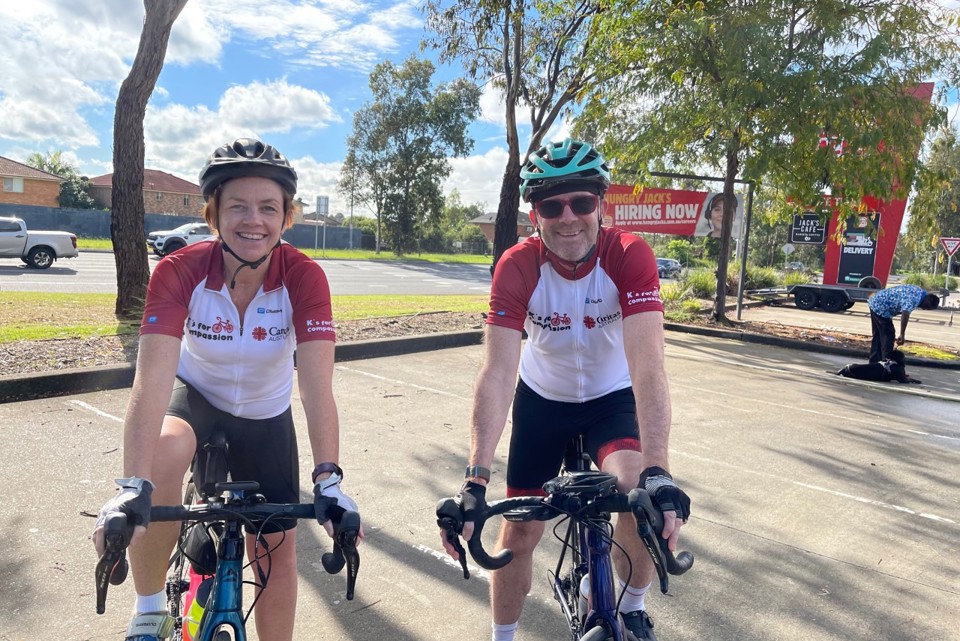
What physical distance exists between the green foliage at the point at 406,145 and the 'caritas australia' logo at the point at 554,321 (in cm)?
4148

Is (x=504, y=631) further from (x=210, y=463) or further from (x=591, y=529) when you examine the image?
(x=210, y=463)

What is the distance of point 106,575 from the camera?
69.4 inches

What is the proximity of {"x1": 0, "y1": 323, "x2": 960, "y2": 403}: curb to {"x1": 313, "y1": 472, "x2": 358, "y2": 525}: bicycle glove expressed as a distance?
5.68 meters

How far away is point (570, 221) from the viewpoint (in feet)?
8.32

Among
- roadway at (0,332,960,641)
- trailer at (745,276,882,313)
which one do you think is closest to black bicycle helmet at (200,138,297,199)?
roadway at (0,332,960,641)

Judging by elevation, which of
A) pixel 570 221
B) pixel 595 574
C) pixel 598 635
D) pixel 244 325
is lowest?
pixel 598 635

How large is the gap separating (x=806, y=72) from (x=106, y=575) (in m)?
12.9

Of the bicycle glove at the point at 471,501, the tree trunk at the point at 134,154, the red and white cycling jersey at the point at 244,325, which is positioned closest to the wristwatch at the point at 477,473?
the bicycle glove at the point at 471,501

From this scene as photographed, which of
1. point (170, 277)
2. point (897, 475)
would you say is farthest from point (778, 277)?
point (170, 277)

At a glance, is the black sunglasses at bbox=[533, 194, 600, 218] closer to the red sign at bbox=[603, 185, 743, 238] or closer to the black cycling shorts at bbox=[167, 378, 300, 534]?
the black cycling shorts at bbox=[167, 378, 300, 534]

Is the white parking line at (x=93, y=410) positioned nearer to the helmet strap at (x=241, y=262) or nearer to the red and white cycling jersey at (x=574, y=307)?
the helmet strap at (x=241, y=262)

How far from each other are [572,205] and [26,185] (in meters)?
63.0

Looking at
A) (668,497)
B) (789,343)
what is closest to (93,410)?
(668,497)

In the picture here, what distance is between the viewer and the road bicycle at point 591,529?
1840 mm
